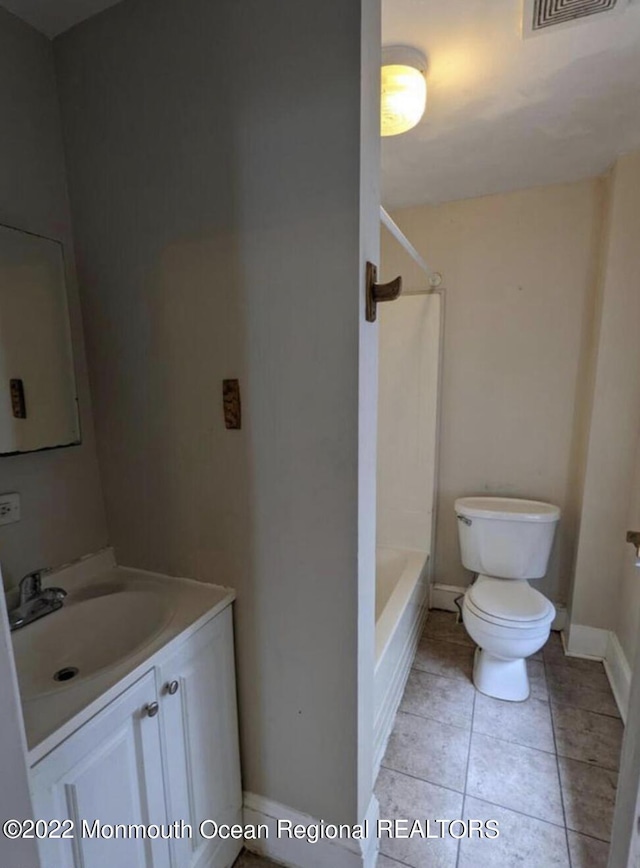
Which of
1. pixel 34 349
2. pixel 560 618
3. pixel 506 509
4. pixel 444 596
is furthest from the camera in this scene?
pixel 444 596

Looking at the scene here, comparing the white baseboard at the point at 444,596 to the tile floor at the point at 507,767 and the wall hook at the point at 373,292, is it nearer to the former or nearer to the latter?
the tile floor at the point at 507,767

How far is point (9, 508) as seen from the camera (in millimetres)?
1162

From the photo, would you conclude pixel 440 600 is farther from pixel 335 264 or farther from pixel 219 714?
pixel 335 264

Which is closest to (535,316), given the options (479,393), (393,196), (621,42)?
(479,393)

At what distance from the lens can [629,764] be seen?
0.89 meters

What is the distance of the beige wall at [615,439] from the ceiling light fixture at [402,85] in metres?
1.14

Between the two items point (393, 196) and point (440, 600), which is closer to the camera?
point (393, 196)

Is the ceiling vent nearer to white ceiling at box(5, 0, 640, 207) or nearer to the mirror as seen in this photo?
white ceiling at box(5, 0, 640, 207)

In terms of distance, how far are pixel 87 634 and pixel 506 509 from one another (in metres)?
1.98

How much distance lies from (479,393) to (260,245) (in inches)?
68.0

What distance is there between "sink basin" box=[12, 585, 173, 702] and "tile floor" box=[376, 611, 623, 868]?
106cm

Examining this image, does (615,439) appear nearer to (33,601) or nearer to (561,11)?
(561,11)

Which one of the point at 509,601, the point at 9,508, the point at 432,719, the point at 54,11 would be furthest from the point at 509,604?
the point at 54,11

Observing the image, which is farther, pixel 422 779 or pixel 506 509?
pixel 506 509
